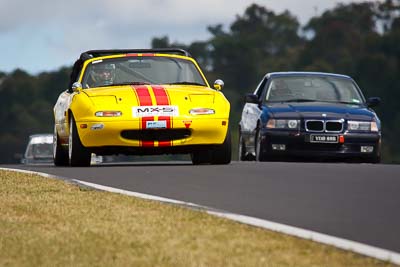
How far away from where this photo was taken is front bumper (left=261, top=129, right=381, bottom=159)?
2272 centimetres

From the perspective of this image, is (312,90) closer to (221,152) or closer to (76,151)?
(221,152)

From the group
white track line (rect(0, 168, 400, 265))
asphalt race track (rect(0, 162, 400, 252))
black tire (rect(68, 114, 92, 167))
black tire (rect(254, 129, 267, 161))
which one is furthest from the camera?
black tire (rect(254, 129, 267, 161))

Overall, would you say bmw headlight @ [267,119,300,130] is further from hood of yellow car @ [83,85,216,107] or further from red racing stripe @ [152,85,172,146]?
red racing stripe @ [152,85,172,146]

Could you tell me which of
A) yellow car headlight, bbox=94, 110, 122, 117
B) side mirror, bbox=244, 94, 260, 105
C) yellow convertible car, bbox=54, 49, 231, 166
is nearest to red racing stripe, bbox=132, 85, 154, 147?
yellow convertible car, bbox=54, 49, 231, 166

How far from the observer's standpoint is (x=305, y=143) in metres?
22.8

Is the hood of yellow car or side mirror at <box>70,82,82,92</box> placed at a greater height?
side mirror at <box>70,82,82,92</box>

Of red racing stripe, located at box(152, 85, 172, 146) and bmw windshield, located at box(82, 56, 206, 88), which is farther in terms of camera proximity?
bmw windshield, located at box(82, 56, 206, 88)

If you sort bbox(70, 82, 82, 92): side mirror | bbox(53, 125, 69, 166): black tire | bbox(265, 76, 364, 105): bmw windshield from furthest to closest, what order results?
bbox(265, 76, 364, 105): bmw windshield → bbox(53, 125, 69, 166): black tire → bbox(70, 82, 82, 92): side mirror

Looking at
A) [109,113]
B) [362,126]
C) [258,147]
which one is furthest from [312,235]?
[258,147]

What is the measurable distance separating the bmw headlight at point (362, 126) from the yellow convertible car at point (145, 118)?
124 inches

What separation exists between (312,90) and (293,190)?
1024cm

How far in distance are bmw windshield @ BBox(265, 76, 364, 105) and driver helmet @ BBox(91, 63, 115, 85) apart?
157 inches

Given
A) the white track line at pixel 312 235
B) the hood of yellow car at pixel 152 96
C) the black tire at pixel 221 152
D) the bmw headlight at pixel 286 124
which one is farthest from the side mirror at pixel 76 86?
the white track line at pixel 312 235

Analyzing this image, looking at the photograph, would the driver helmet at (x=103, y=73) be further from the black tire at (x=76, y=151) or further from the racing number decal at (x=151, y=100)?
the racing number decal at (x=151, y=100)
